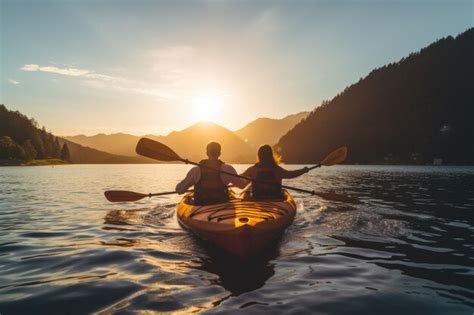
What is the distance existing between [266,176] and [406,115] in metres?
165

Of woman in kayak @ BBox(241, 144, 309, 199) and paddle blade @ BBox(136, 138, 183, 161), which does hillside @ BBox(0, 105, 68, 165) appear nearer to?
paddle blade @ BBox(136, 138, 183, 161)

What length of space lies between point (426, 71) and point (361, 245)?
186 m

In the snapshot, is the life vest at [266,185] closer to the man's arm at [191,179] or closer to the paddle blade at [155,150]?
the man's arm at [191,179]

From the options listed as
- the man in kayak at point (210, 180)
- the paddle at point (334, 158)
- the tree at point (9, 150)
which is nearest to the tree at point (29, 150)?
the tree at point (9, 150)

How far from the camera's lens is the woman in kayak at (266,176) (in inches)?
443

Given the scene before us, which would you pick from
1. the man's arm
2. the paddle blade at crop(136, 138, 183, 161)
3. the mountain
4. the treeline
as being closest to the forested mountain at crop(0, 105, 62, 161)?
the treeline

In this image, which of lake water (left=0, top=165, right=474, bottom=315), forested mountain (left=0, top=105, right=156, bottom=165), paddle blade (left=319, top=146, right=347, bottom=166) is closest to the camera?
lake water (left=0, top=165, right=474, bottom=315)

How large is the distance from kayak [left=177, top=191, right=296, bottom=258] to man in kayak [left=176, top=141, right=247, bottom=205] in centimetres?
63

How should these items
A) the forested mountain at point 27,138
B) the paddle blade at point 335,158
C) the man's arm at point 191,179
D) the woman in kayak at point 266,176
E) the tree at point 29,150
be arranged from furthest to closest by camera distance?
1. the forested mountain at point 27,138
2. the tree at point 29,150
3. the paddle blade at point 335,158
4. the woman in kayak at point 266,176
5. the man's arm at point 191,179

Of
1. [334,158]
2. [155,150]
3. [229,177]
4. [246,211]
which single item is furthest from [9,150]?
[246,211]

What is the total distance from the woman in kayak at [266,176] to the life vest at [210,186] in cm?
121

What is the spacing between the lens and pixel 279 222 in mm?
8391

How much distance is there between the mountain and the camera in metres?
136

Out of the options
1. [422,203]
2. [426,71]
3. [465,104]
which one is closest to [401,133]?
[465,104]
